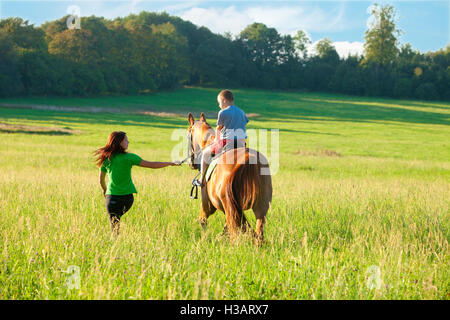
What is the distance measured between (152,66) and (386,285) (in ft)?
303

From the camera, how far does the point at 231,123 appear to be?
669cm

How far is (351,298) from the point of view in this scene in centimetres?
420

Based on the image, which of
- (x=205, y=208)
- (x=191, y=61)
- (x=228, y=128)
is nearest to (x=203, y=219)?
(x=205, y=208)

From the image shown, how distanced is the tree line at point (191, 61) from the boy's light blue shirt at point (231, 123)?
67.0 metres

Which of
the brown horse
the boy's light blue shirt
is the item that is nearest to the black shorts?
the brown horse

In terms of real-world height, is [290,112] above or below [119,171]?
above

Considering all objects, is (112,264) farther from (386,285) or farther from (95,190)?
(95,190)

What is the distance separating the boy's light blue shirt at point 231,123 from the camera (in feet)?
21.8

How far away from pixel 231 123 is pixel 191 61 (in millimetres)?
109251

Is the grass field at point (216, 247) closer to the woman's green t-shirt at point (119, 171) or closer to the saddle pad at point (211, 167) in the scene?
the woman's green t-shirt at point (119, 171)

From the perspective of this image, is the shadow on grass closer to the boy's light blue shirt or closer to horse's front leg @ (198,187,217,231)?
horse's front leg @ (198,187,217,231)

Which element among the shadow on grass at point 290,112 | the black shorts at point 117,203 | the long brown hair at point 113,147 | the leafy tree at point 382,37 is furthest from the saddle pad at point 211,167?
the leafy tree at point 382,37

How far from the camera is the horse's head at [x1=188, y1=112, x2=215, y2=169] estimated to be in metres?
7.34

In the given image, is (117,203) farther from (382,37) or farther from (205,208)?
(382,37)
